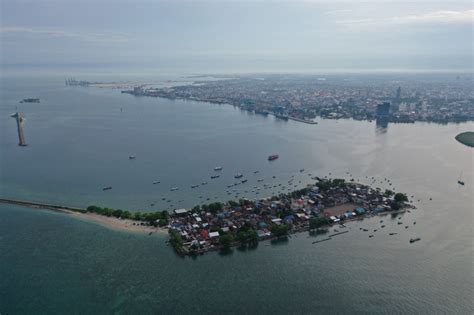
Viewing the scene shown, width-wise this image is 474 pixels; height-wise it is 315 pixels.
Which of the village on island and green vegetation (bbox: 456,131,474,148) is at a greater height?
green vegetation (bbox: 456,131,474,148)

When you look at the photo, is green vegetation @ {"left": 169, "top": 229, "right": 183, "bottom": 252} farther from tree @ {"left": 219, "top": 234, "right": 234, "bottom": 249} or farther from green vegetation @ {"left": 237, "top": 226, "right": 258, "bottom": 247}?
green vegetation @ {"left": 237, "top": 226, "right": 258, "bottom": 247}

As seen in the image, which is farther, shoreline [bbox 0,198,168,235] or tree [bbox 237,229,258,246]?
shoreline [bbox 0,198,168,235]

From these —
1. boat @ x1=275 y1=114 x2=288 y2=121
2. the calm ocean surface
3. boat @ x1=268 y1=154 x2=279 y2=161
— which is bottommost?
the calm ocean surface

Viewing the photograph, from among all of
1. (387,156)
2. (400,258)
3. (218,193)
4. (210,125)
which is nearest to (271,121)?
(210,125)

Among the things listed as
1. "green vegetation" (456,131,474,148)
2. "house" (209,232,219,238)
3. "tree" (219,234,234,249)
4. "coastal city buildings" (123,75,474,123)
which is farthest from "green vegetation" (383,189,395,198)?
"coastal city buildings" (123,75,474,123)

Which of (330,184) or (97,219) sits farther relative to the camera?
(330,184)

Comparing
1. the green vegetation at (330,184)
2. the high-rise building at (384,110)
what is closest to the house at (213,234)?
the green vegetation at (330,184)

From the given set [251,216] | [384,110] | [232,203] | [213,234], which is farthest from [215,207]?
[384,110]

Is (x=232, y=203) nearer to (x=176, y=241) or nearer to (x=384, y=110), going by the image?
(x=176, y=241)
